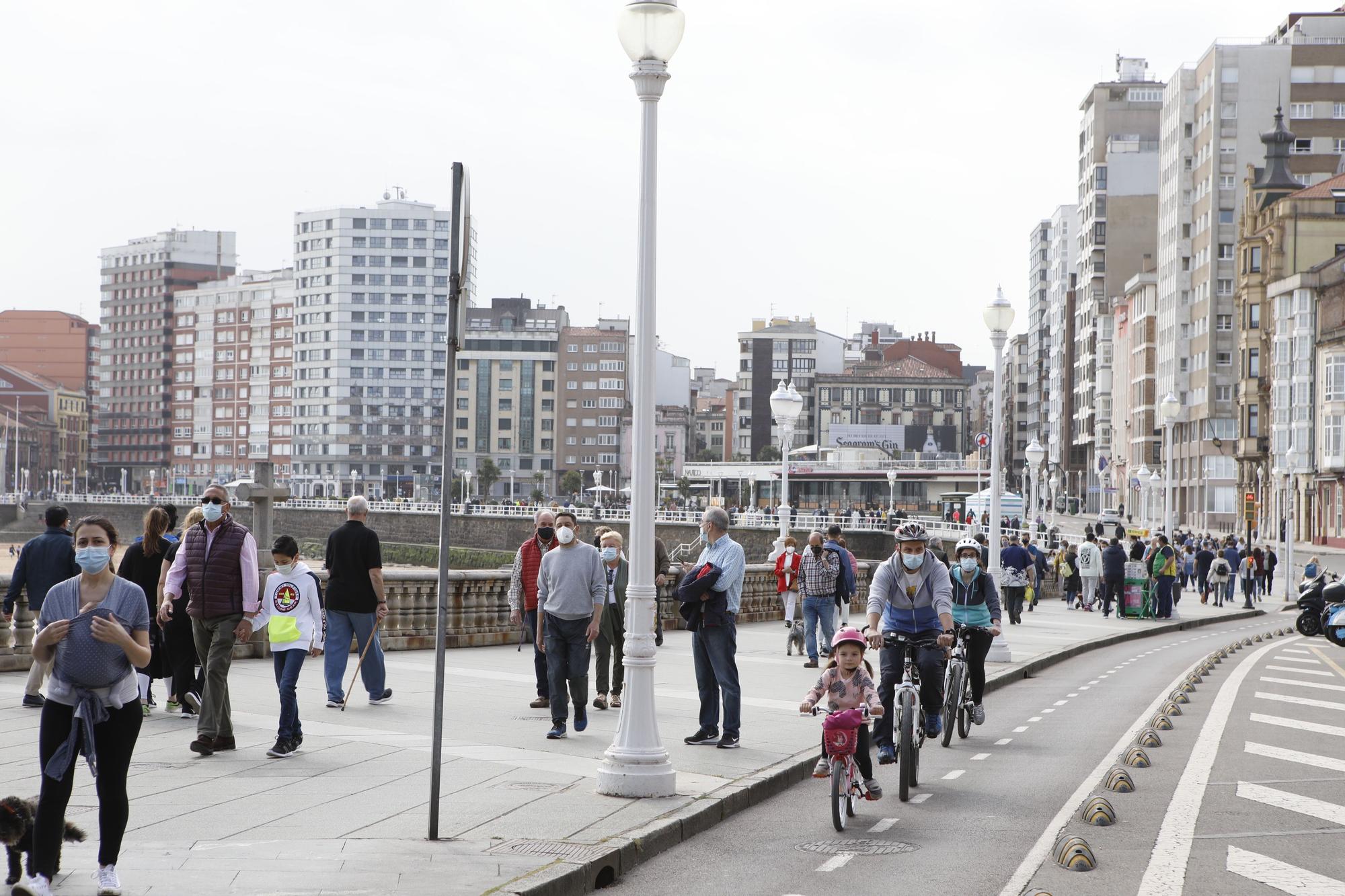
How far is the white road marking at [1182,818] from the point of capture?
25.5 ft

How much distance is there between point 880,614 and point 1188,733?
3.88m

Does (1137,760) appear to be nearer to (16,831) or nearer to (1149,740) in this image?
(1149,740)

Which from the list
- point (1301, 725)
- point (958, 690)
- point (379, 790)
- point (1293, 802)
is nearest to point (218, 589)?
point (379, 790)

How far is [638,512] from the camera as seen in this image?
397 inches

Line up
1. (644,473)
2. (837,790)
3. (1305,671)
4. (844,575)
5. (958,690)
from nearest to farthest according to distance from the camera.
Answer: (837,790) < (644,473) < (958,690) < (844,575) < (1305,671)

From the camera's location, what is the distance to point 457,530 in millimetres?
105062

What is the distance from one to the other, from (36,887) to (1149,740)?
943cm

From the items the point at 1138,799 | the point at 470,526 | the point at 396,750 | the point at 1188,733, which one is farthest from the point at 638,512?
the point at 470,526

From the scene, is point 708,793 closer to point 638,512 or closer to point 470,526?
point 638,512

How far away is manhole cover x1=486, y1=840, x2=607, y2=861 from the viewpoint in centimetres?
765

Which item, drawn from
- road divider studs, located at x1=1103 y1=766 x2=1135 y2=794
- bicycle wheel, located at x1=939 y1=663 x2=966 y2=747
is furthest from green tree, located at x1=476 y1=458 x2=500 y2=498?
road divider studs, located at x1=1103 y1=766 x2=1135 y2=794

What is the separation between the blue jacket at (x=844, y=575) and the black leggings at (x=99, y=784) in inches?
525

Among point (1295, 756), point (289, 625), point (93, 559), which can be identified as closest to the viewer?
point (93, 559)

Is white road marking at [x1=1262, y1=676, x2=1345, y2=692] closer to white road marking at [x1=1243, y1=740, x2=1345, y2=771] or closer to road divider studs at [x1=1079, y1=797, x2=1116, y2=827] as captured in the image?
white road marking at [x1=1243, y1=740, x2=1345, y2=771]
